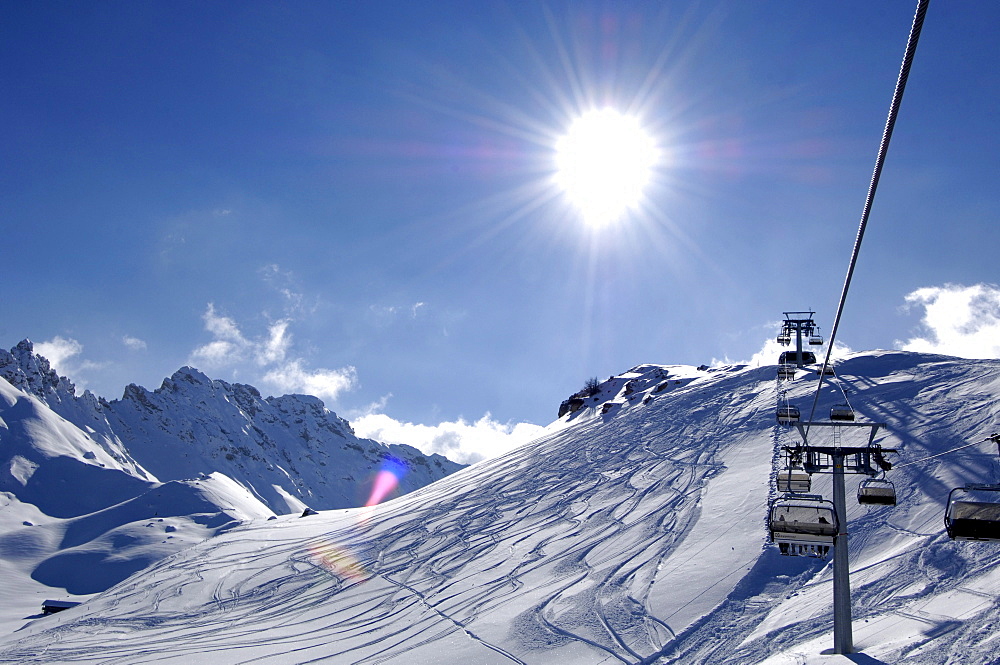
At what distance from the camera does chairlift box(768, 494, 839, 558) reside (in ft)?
32.0

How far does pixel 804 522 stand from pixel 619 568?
33.0 feet

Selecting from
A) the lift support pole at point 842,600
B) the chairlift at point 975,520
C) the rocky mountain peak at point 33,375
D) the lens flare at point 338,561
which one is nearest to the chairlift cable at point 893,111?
the chairlift at point 975,520

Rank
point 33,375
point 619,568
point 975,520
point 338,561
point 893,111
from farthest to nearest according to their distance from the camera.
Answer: point 33,375 → point 338,561 → point 619,568 → point 975,520 → point 893,111

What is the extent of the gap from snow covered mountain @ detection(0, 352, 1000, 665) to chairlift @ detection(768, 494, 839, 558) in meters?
2.28

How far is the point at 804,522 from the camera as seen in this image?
978 cm

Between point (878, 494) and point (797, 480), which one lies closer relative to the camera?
point (878, 494)

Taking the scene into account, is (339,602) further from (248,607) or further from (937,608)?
(937,608)

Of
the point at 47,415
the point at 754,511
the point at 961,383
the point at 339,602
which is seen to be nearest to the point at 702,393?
the point at 961,383

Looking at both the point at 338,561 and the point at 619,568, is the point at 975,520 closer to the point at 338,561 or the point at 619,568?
the point at 619,568

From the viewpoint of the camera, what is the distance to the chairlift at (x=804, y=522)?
9750mm

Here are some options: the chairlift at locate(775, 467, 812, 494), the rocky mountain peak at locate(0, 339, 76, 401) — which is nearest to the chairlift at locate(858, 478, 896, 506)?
the chairlift at locate(775, 467, 812, 494)

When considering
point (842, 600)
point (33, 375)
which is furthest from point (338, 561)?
point (33, 375)

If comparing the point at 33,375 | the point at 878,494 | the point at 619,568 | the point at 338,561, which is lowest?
the point at 619,568

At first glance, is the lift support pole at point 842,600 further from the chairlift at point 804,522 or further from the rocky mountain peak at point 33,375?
the rocky mountain peak at point 33,375
